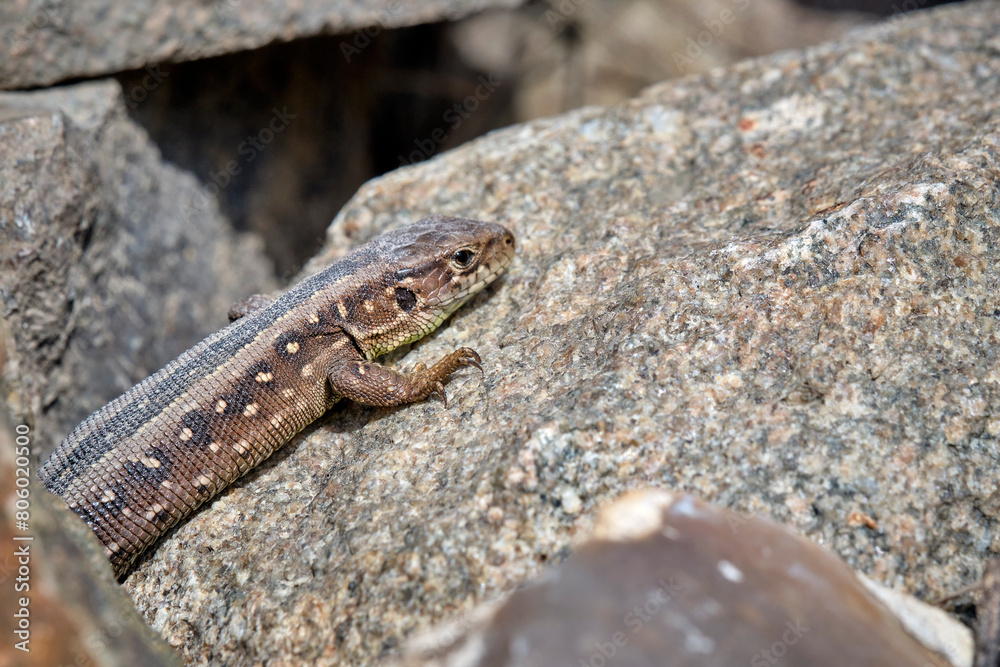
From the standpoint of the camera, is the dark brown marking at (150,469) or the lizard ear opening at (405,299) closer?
the dark brown marking at (150,469)

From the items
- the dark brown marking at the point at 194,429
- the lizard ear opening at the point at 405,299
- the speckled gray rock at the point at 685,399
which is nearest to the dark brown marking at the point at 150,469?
the dark brown marking at the point at 194,429

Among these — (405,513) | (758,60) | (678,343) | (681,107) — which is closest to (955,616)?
(678,343)

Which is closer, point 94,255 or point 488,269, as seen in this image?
point 488,269

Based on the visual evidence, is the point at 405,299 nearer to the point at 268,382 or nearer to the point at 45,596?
the point at 268,382

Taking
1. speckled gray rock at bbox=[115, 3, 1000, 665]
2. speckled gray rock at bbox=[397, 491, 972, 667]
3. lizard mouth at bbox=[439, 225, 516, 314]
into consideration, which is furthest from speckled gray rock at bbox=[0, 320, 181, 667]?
lizard mouth at bbox=[439, 225, 516, 314]

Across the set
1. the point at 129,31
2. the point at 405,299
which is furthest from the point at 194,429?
the point at 129,31

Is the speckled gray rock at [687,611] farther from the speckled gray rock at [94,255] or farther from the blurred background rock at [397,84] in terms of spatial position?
the blurred background rock at [397,84]
